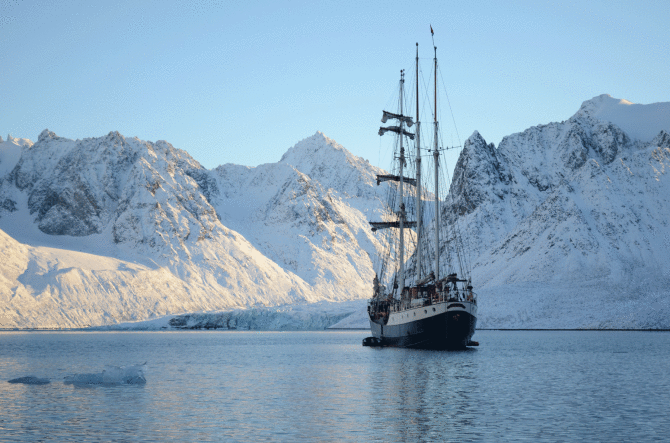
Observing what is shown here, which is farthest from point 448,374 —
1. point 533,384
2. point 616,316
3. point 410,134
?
point 616,316

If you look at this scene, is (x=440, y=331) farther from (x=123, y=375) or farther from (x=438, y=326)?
(x=123, y=375)

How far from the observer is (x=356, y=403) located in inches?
1905

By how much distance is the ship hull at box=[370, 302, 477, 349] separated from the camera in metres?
100

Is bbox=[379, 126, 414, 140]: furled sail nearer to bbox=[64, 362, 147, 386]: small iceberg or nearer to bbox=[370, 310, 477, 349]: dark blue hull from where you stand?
bbox=[370, 310, 477, 349]: dark blue hull

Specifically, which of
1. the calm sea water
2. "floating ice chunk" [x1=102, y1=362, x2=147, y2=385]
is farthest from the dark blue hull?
"floating ice chunk" [x1=102, y1=362, x2=147, y2=385]

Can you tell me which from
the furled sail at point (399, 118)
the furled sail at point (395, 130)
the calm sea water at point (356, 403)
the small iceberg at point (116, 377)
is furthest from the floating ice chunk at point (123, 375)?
the furled sail at point (399, 118)

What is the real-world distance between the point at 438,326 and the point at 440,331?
2.72 feet

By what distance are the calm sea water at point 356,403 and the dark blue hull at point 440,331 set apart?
719 inches

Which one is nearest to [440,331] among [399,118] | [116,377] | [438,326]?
[438,326]

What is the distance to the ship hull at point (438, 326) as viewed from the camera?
100062 mm

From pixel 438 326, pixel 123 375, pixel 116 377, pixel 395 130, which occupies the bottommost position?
pixel 116 377

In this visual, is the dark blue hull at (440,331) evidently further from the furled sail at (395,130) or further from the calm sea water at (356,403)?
the furled sail at (395,130)

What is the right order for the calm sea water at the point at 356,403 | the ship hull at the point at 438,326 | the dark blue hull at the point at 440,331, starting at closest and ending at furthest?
the calm sea water at the point at 356,403, the ship hull at the point at 438,326, the dark blue hull at the point at 440,331

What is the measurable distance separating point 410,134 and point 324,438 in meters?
99.5
